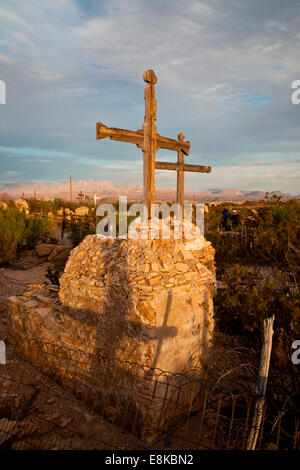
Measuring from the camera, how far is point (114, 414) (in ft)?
10.5

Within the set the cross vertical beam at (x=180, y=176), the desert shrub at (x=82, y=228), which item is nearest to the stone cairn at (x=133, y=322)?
the cross vertical beam at (x=180, y=176)

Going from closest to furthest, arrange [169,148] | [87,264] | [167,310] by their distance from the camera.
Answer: [167,310] → [87,264] → [169,148]

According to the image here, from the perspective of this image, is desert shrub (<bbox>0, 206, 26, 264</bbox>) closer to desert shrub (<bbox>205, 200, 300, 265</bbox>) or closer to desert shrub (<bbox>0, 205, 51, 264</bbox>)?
desert shrub (<bbox>0, 205, 51, 264</bbox>)

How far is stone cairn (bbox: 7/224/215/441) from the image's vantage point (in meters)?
2.99

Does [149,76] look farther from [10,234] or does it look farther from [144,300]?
[10,234]

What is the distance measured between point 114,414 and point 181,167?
4.31 m

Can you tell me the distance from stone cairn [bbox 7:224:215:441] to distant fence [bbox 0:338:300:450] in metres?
0.02

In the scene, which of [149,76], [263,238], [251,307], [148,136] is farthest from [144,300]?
[263,238]

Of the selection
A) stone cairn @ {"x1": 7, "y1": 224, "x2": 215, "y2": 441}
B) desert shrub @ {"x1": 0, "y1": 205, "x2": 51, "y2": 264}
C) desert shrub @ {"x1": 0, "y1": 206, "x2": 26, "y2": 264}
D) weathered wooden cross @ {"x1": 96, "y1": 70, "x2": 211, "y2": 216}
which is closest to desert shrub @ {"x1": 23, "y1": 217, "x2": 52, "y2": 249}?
desert shrub @ {"x1": 0, "y1": 205, "x2": 51, "y2": 264}

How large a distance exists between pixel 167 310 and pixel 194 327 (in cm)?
49

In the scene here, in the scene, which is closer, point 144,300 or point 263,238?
point 144,300
